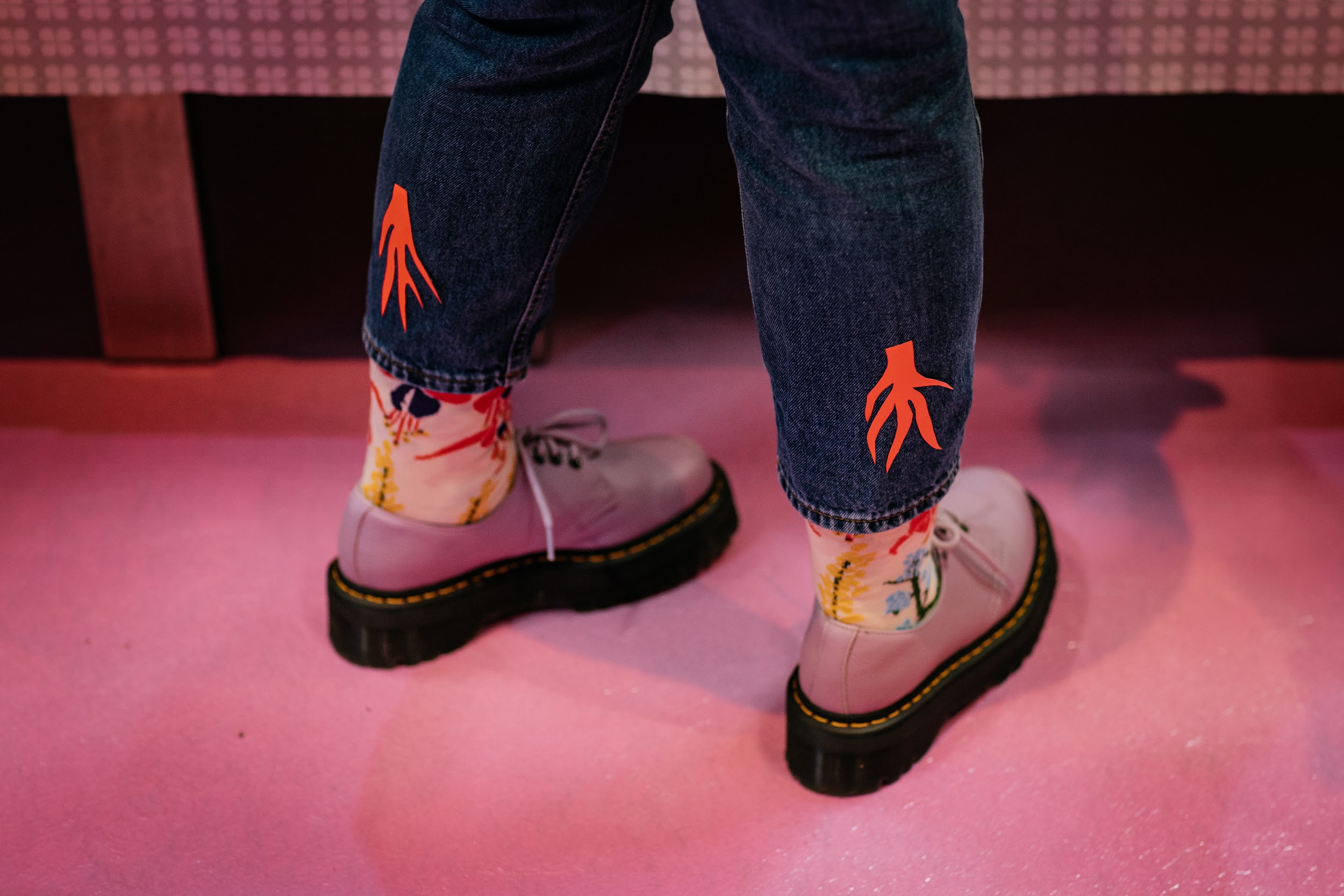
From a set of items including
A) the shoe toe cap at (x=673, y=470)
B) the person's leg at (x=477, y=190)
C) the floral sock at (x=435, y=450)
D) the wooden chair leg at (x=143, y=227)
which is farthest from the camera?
the wooden chair leg at (x=143, y=227)

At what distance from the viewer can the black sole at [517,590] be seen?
74cm

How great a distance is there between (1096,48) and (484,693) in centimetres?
73

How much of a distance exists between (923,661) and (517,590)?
31cm

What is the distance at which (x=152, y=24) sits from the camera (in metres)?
0.90

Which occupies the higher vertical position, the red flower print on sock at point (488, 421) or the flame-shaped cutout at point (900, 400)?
the flame-shaped cutout at point (900, 400)

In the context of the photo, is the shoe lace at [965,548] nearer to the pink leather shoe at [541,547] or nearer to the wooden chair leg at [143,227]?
the pink leather shoe at [541,547]

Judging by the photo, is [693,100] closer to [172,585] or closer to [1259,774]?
[172,585]

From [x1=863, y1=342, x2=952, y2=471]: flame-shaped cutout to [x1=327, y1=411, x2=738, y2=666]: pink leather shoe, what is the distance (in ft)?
1.01

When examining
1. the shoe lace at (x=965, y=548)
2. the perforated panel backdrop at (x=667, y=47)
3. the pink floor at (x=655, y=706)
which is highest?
the perforated panel backdrop at (x=667, y=47)

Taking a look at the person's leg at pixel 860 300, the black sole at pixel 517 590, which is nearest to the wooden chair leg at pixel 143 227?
the black sole at pixel 517 590

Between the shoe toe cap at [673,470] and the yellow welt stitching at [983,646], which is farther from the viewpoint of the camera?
the shoe toe cap at [673,470]

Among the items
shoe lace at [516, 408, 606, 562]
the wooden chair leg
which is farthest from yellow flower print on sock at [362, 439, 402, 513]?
the wooden chair leg

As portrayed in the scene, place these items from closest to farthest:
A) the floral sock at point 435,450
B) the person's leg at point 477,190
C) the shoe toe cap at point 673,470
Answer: the person's leg at point 477,190 → the floral sock at point 435,450 → the shoe toe cap at point 673,470

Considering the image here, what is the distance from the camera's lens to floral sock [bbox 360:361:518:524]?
67cm
